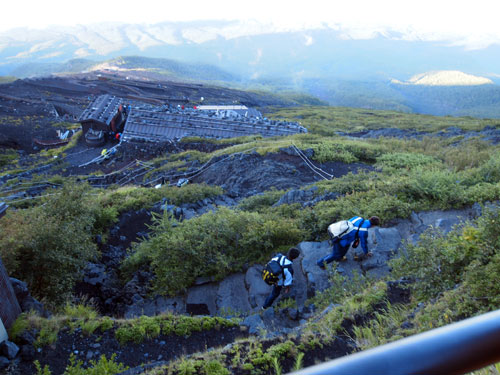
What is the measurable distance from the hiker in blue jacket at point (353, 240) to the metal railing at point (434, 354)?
648cm

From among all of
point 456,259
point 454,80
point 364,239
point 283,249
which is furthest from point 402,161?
point 454,80

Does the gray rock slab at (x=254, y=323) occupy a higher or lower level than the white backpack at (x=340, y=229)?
lower

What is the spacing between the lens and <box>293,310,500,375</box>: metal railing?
751mm

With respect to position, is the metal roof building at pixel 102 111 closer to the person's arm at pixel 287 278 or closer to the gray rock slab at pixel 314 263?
the gray rock slab at pixel 314 263

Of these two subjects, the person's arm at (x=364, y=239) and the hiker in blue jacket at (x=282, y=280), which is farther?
the person's arm at (x=364, y=239)

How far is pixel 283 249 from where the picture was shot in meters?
8.32

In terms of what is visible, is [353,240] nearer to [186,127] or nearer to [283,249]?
[283,249]

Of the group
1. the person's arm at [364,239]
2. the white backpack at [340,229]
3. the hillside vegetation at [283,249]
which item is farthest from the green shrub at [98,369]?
the person's arm at [364,239]

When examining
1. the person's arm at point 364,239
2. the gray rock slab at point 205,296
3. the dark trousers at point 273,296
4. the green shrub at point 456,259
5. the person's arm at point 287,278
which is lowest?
the gray rock slab at point 205,296

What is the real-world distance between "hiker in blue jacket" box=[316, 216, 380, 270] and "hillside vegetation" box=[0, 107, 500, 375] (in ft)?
2.56

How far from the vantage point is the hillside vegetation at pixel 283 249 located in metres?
4.29

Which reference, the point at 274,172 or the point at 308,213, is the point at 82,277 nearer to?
the point at 308,213

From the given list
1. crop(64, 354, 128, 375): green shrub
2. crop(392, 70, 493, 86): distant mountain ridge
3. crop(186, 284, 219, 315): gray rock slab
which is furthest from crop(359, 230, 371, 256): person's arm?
crop(392, 70, 493, 86): distant mountain ridge

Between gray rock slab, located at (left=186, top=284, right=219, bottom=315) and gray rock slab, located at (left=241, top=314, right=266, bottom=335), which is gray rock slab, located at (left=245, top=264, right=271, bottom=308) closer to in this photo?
gray rock slab, located at (left=186, top=284, right=219, bottom=315)
